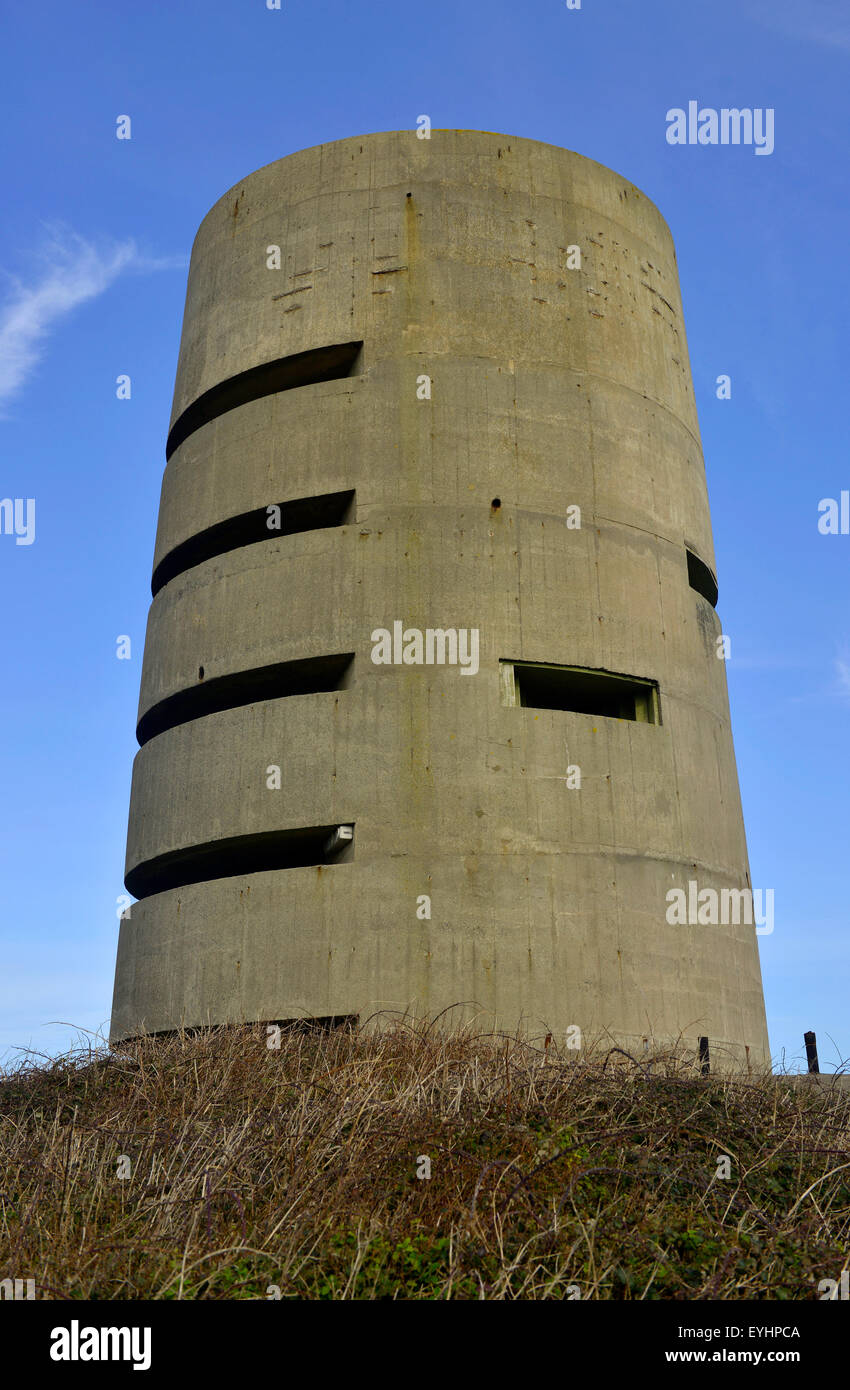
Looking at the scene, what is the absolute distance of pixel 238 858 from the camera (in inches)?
479

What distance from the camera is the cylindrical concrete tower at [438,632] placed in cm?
1035

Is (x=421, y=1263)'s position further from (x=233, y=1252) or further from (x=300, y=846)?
(x=300, y=846)

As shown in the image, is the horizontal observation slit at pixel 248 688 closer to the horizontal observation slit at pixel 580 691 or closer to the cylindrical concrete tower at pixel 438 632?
the cylindrical concrete tower at pixel 438 632

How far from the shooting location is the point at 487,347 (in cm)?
1219

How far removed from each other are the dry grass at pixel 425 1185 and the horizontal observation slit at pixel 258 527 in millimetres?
5949

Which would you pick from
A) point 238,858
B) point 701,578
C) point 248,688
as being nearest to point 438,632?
point 248,688

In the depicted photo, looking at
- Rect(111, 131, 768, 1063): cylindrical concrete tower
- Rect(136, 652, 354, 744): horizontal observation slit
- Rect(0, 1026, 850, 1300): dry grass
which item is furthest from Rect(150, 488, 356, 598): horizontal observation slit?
Rect(0, 1026, 850, 1300): dry grass

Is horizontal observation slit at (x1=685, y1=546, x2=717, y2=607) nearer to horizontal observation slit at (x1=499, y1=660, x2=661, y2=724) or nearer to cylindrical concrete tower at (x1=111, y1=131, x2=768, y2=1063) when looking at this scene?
cylindrical concrete tower at (x1=111, y1=131, x2=768, y2=1063)

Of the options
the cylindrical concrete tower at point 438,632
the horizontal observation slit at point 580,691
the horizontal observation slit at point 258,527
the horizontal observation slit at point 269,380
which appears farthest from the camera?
the horizontal observation slit at point 269,380

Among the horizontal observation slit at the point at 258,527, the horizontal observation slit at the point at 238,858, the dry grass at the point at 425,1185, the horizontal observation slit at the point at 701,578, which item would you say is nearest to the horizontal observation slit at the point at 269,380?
the horizontal observation slit at the point at 258,527

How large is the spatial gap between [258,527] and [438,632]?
2.87 meters

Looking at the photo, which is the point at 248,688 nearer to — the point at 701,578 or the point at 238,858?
the point at 238,858

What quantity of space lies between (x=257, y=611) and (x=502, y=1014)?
4.61 m

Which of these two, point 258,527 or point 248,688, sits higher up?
point 258,527
